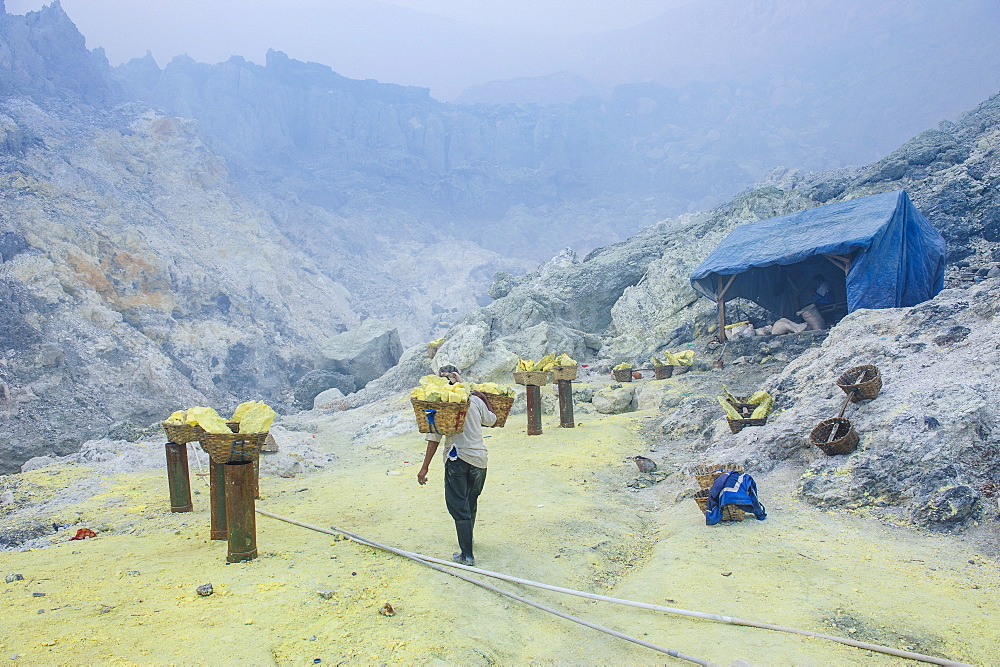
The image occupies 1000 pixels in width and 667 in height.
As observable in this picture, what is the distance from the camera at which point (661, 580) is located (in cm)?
384

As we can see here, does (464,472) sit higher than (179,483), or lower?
higher

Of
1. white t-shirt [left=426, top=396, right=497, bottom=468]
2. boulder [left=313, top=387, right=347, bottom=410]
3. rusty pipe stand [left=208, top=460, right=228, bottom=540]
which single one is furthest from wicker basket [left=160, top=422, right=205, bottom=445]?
boulder [left=313, top=387, right=347, bottom=410]

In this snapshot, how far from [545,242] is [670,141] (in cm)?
2500

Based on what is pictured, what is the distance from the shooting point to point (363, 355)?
73.2 ft

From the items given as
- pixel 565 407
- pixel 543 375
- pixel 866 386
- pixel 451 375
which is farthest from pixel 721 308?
pixel 451 375

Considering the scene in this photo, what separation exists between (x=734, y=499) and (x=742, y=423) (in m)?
2.45

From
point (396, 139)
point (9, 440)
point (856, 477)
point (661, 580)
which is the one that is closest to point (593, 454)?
point (856, 477)

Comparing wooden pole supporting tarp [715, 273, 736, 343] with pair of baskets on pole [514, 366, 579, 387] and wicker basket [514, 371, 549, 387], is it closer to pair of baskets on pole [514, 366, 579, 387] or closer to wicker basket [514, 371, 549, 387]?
pair of baskets on pole [514, 366, 579, 387]

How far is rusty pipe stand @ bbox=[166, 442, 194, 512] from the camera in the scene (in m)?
6.09

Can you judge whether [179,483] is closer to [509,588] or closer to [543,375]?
[509,588]

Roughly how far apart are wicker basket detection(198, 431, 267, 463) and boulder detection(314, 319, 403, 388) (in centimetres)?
1827

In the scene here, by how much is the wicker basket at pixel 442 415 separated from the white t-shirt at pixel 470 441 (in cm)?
8

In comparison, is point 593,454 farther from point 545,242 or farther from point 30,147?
point 545,242

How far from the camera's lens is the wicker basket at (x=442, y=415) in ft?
13.5
